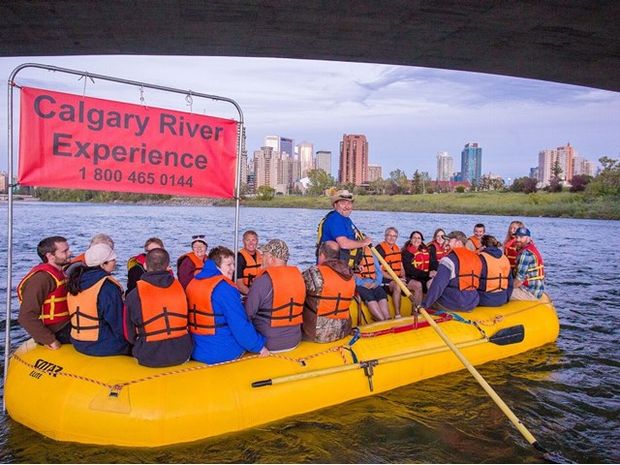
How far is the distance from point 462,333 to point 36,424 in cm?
493

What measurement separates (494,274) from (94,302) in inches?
209

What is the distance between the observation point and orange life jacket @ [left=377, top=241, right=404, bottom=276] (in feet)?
27.2

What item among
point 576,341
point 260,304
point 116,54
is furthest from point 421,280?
point 116,54

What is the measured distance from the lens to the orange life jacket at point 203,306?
462cm

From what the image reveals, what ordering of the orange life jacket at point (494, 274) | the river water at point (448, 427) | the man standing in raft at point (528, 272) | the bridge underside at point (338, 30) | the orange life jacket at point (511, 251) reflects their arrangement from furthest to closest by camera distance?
the bridge underside at point (338, 30), the orange life jacket at point (511, 251), the man standing in raft at point (528, 272), the orange life jacket at point (494, 274), the river water at point (448, 427)

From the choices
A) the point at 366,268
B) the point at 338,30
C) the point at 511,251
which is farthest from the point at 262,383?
the point at 338,30

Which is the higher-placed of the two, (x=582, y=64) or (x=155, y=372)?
(x=582, y=64)

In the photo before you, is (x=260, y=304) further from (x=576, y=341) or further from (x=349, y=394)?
(x=576, y=341)

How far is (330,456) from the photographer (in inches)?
179

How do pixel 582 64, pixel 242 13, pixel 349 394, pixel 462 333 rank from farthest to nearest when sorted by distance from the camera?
pixel 582 64 → pixel 242 13 → pixel 462 333 → pixel 349 394

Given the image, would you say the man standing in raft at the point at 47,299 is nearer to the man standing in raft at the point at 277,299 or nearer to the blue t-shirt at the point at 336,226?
the man standing in raft at the point at 277,299

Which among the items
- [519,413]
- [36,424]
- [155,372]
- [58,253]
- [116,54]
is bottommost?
[519,413]

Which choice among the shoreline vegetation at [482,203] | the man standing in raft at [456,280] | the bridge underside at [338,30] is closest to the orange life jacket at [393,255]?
the man standing in raft at [456,280]

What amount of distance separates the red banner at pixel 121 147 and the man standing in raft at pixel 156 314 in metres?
1.21
